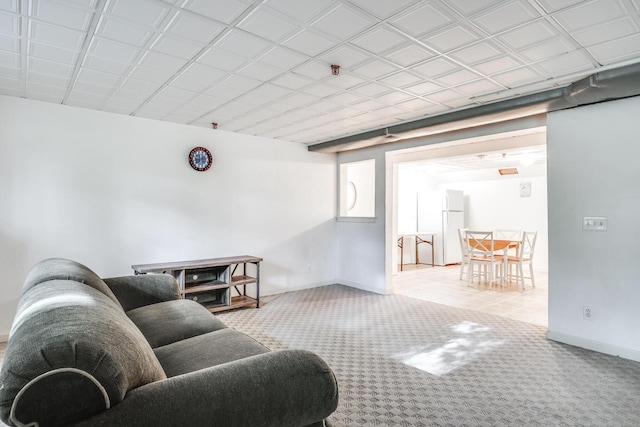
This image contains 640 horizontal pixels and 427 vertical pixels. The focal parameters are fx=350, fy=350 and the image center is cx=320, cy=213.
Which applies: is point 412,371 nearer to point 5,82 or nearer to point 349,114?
point 349,114

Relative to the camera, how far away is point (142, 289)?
2854mm

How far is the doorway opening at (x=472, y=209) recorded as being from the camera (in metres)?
4.77

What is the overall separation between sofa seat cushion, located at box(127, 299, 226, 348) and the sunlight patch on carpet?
63.8 inches

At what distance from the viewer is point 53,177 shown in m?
3.69

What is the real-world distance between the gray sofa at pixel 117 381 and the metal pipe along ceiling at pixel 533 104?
308 centimetres

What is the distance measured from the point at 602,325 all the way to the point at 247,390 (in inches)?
133

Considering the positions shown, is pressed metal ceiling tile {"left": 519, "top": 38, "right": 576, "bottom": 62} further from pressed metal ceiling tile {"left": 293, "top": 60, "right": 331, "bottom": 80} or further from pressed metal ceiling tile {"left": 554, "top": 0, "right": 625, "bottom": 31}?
pressed metal ceiling tile {"left": 293, "top": 60, "right": 331, "bottom": 80}

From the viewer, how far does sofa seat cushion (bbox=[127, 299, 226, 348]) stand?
216 centimetres

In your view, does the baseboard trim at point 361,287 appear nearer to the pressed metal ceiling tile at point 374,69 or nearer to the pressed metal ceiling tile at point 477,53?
the pressed metal ceiling tile at point 374,69

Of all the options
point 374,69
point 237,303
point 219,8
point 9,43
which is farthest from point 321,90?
point 237,303

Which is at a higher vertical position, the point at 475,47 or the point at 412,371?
the point at 475,47

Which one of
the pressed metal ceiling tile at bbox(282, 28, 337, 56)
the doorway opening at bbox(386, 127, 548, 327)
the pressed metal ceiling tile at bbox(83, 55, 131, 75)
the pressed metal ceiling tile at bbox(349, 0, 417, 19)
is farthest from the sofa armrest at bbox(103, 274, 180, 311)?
the doorway opening at bbox(386, 127, 548, 327)

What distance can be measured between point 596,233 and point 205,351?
3388mm

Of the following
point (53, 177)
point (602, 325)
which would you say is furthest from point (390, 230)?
point (53, 177)
